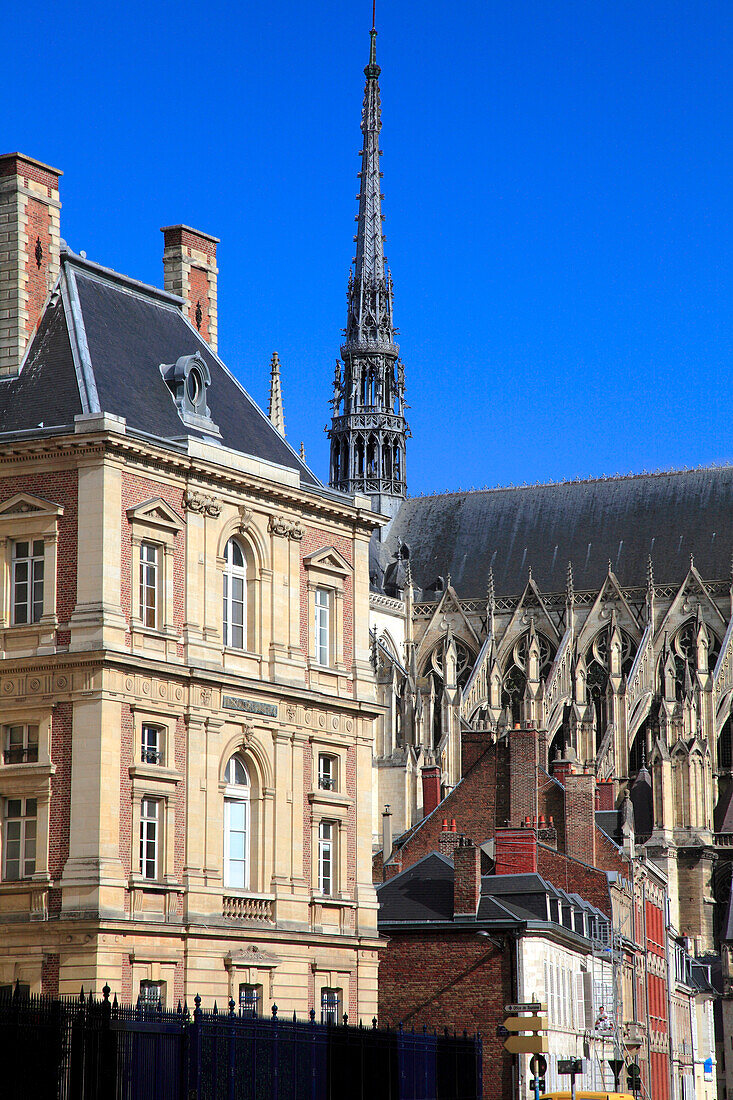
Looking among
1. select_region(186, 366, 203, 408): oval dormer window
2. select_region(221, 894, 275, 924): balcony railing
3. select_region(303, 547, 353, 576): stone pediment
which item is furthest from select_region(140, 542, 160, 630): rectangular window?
select_region(221, 894, 275, 924): balcony railing

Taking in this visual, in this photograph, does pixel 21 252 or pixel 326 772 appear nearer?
pixel 21 252

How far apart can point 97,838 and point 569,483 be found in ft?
186

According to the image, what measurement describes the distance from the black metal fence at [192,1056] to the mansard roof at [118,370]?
953 centimetres

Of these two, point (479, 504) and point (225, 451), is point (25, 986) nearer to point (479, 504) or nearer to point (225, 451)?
point (225, 451)

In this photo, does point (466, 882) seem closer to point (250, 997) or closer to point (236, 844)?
point (236, 844)

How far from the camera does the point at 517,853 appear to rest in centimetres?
3519

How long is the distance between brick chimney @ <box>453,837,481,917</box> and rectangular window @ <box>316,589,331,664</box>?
4993 mm

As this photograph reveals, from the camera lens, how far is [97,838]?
24719 mm

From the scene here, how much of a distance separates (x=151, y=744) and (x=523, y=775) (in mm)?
14648

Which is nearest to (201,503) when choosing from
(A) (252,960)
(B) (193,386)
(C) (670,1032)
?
(B) (193,386)

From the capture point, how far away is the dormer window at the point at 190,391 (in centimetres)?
2962

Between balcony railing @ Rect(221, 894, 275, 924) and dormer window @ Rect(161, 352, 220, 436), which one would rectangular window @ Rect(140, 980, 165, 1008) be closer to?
balcony railing @ Rect(221, 894, 275, 924)

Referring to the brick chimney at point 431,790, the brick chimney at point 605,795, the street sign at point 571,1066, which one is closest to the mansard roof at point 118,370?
the street sign at point 571,1066

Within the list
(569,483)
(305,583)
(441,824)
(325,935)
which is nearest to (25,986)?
(325,935)
